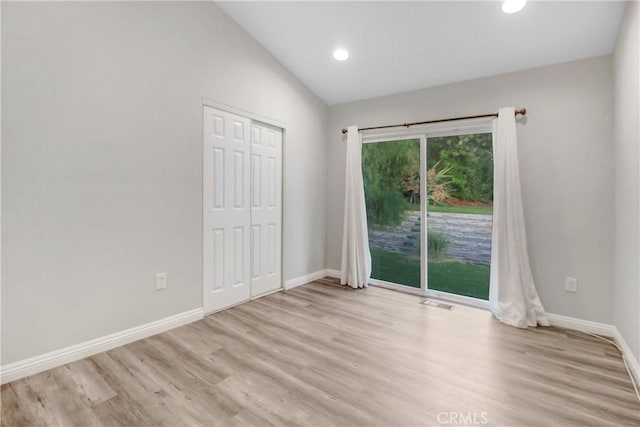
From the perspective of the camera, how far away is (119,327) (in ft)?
7.52

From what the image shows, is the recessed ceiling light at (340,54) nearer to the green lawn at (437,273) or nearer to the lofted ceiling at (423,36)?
the lofted ceiling at (423,36)

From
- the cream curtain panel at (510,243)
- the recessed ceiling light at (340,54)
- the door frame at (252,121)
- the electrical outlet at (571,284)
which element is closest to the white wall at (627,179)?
the electrical outlet at (571,284)

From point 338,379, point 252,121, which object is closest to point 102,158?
point 252,121

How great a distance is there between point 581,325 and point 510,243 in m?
0.89

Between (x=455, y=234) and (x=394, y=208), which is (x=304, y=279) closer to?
(x=394, y=208)

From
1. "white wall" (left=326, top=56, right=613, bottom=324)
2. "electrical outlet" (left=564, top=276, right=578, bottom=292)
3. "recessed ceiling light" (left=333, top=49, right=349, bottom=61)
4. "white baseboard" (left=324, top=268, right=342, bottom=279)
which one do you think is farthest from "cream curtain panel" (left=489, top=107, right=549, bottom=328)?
"white baseboard" (left=324, top=268, right=342, bottom=279)

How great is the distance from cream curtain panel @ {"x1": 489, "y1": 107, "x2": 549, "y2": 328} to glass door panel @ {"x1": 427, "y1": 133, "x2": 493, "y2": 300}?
0.26m

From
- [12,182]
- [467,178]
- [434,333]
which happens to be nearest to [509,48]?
[467,178]

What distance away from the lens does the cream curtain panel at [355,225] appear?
3828 mm

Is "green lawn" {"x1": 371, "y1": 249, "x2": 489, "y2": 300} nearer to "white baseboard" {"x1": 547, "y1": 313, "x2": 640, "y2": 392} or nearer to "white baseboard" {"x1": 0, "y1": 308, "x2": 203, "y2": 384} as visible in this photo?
"white baseboard" {"x1": 547, "y1": 313, "x2": 640, "y2": 392}

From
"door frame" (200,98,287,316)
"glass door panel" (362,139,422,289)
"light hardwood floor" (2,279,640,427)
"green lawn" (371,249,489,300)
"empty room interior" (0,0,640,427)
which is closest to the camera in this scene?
"light hardwood floor" (2,279,640,427)

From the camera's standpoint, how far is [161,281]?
8.34ft

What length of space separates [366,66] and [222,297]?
2.91m

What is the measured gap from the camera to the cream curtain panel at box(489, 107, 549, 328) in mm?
2728
